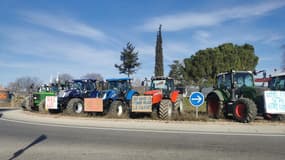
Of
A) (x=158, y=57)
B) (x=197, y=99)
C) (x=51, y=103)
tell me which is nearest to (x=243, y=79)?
(x=197, y=99)

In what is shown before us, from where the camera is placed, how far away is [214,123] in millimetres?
14594

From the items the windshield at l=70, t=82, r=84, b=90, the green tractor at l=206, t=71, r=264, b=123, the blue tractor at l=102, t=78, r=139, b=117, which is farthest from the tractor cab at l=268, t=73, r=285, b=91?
the windshield at l=70, t=82, r=84, b=90

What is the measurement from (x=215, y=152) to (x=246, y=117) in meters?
6.97

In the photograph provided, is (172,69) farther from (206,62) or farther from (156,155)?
(156,155)

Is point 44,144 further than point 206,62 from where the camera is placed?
No

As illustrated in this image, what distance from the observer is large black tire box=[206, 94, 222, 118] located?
658 inches

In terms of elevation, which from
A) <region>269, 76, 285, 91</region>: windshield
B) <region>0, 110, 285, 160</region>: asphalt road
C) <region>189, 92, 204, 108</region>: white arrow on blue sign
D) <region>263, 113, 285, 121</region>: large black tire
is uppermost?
<region>269, 76, 285, 91</region>: windshield

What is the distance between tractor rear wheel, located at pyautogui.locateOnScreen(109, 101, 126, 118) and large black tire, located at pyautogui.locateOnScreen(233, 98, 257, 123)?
686 cm

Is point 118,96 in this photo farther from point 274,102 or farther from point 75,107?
point 274,102

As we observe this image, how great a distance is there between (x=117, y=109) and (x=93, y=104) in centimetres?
171

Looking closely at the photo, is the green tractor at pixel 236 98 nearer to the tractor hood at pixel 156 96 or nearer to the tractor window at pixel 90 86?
the tractor hood at pixel 156 96

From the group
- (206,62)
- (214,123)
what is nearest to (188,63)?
(206,62)

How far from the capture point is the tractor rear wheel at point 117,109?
1873 cm

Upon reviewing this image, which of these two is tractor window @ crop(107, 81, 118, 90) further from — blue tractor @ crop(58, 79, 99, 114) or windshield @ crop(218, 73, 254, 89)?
windshield @ crop(218, 73, 254, 89)
